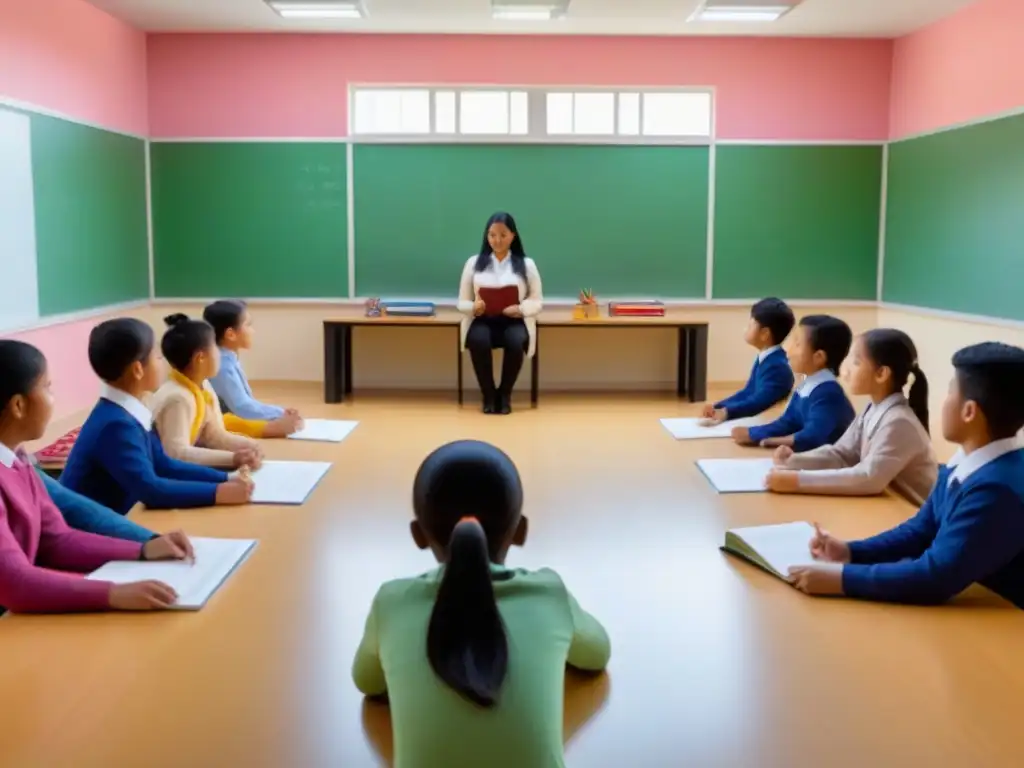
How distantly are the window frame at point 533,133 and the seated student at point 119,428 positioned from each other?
Answer: 14.2ft

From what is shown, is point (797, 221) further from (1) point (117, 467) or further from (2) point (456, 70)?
(1) point (117, 467)

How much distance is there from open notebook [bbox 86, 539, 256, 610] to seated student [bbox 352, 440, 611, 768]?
763 mm

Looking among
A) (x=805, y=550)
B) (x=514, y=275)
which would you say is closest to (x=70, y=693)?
(x=805, y=550)

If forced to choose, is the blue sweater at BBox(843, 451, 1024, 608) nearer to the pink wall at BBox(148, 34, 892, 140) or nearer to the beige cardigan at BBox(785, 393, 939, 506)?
the beige cardigan at BBox(785, 393, 939, 506)

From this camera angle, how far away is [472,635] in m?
1.31

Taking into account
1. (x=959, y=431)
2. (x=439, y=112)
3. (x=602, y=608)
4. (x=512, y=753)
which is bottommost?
(x=602, y=608)

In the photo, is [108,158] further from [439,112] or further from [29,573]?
[29,573]

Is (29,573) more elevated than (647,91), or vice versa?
(647,91)

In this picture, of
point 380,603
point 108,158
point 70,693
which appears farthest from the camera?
point 108,158

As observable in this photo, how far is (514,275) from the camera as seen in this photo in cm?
624

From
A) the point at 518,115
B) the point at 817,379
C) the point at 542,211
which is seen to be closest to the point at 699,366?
the point at 542,211

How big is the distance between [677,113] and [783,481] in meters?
4.40

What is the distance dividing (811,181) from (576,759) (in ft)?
20.0

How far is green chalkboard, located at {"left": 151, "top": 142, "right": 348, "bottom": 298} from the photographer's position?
6855 mm
